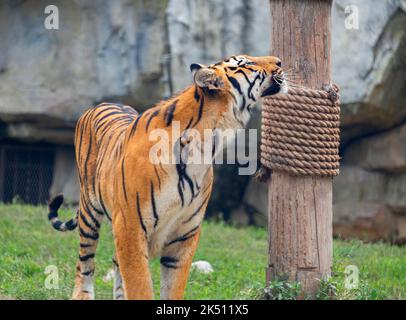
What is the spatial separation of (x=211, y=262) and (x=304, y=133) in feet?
8.06

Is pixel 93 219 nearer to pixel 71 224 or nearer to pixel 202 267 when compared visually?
pixel 71 224

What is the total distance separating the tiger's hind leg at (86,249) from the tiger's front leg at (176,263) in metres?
0.77

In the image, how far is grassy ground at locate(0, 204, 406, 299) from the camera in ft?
15.5

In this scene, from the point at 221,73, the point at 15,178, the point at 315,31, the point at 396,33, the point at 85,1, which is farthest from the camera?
the point at 15,178

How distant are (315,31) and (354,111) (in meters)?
3.55

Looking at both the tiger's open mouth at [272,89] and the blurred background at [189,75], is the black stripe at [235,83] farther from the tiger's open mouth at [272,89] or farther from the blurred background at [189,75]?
the blurred background at [189,75]

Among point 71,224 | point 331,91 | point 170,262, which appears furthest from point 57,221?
point 331,91

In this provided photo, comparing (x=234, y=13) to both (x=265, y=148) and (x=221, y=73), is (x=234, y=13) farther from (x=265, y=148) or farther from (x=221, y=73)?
(x=221, y=73)

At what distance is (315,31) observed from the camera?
Answer: 413 centimetres

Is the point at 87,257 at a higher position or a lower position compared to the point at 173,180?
lower

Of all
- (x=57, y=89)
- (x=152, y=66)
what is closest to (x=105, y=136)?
(x=152, y=66)

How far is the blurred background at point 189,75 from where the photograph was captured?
7551 millimetres

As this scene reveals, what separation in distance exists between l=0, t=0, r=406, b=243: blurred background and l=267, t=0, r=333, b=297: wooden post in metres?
3.42

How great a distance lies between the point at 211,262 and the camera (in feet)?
20.8
